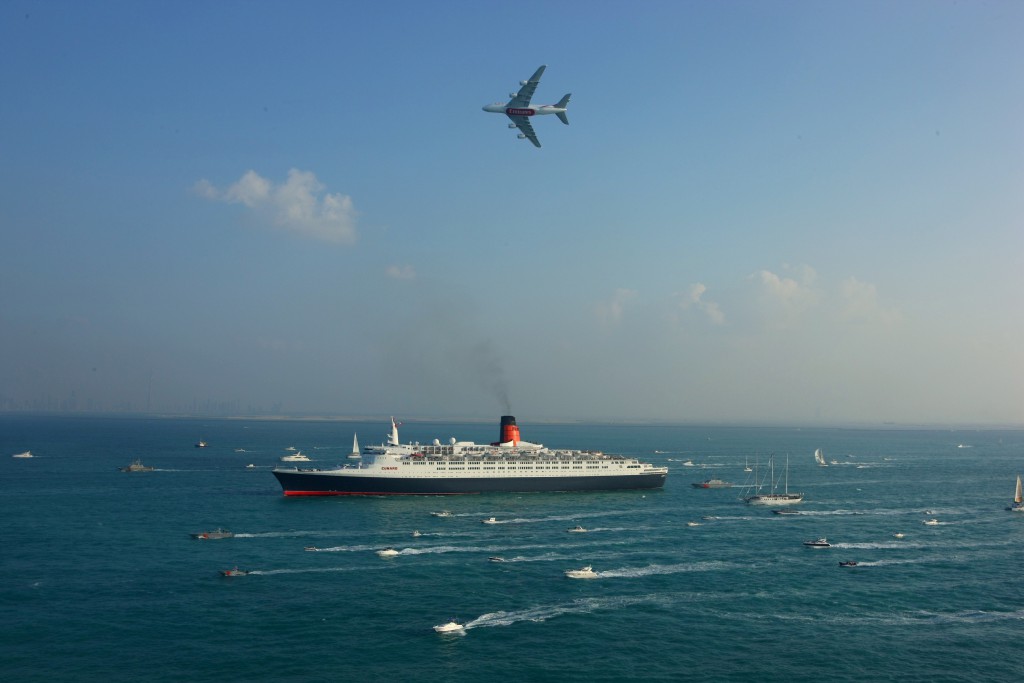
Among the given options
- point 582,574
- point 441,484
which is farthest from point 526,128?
point 441,484

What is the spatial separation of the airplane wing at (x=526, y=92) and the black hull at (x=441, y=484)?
6202cm

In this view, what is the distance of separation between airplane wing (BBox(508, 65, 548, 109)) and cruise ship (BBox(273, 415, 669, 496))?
61334mm

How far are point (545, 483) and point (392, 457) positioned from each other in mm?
25776

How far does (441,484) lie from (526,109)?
62.7 m

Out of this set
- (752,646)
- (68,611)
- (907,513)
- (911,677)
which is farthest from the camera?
(907,513)

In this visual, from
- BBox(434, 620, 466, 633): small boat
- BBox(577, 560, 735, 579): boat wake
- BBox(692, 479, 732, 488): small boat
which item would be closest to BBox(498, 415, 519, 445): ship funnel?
BBox(692, 479, 732, 488): small boat

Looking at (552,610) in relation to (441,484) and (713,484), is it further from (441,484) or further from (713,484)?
(713,484)

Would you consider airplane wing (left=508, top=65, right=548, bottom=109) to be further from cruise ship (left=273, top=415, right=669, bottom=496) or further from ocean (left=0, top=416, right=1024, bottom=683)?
cruise ship (left=273, top=415, right=669, bottom=496)

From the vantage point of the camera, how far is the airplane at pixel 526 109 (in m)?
69.4

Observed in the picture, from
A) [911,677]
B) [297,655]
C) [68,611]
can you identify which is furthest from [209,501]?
[911,677]

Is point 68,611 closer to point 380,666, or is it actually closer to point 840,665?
point 380,666

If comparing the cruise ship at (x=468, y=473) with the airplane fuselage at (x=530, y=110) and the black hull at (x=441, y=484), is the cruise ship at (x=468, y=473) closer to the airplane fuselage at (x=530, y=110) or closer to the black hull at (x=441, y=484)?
the black hull at (x=441, y=484)

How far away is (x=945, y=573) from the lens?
63188mm

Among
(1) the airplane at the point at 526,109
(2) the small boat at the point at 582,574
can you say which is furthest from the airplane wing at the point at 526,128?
(2) the small boat at the point at 582,574
